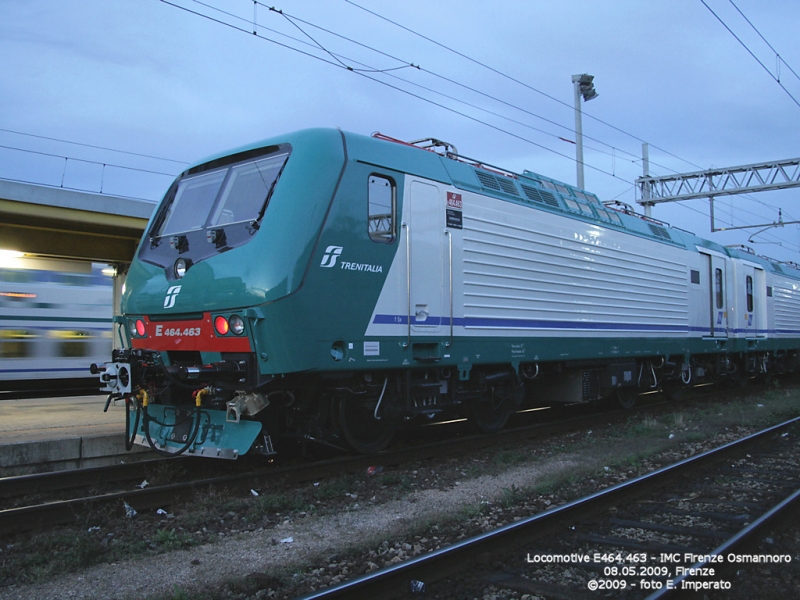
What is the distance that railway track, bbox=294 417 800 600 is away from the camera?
3988 mm

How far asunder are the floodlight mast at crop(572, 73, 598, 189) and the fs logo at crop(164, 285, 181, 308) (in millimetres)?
13028

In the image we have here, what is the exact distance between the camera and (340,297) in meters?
6.30

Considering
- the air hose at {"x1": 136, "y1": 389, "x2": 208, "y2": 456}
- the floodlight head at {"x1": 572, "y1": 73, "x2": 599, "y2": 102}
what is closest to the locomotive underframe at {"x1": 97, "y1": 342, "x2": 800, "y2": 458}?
the air hose at {"x1": 136, "y1": 389, "x2": 208, "y2": 456}

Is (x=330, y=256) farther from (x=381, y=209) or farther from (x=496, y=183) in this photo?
(x=496, y=183)

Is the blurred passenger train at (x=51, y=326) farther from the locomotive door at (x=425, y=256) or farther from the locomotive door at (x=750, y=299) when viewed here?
A: the locomotive door at (x=750, y=299)

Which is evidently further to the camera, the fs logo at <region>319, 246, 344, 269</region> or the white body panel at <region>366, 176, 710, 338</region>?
the white body panel at <region>366, 176, 710, 338</region>

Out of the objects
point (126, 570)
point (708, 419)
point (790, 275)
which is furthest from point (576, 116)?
point (126, 570)

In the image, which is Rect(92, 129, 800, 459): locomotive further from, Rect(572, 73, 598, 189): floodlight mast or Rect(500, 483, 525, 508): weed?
Rect(572, 73, 598, 189): floodlight mast

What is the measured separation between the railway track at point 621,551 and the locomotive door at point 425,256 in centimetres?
258

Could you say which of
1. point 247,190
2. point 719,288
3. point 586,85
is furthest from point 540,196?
point 586,85

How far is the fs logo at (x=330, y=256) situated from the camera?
20.2 ft

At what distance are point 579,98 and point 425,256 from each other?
13.4 meters

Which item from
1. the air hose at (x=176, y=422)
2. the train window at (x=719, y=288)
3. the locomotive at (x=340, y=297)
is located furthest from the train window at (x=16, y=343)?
the train window at (x=719, y=288)

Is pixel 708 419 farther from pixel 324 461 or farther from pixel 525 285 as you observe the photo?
pixel 324 461
